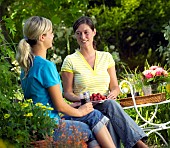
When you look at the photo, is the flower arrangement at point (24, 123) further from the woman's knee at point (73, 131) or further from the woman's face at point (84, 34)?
the woman's face at point (84, 34)

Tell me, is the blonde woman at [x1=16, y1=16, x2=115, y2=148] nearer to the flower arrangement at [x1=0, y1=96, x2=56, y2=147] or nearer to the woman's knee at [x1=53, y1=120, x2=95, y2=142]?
the woman's knee at [x1=53, y1=120, x2=95, y2=142]

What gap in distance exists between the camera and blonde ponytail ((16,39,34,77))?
14.4 feet

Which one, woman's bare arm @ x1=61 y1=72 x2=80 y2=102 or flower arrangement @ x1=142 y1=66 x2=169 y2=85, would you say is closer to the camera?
woman's bare arm @ x1=61 y1=72 x2=80 y2=102

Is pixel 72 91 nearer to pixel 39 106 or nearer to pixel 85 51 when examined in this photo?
pixel 85 51

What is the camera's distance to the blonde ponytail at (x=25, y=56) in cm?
440

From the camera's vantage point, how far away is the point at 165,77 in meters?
6.12

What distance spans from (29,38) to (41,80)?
13.4 inches

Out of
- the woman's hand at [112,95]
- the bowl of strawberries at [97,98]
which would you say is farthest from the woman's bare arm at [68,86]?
the woman's hand at [112,95]

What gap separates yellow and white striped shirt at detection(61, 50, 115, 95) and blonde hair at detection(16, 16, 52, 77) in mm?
898

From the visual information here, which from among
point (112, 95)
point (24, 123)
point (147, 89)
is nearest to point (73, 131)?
point (24, 123)

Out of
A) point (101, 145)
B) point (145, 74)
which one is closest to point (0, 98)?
point (101, 145)

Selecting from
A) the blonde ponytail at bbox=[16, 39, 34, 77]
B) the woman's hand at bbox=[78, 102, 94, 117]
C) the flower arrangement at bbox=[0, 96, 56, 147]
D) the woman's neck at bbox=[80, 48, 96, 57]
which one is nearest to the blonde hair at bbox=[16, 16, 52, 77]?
the blonde ponytail at bbox=[16, 39, 34, 77]

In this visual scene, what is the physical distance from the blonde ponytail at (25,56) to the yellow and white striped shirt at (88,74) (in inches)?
37.2

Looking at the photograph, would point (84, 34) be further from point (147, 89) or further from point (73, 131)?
point (73, 131)
